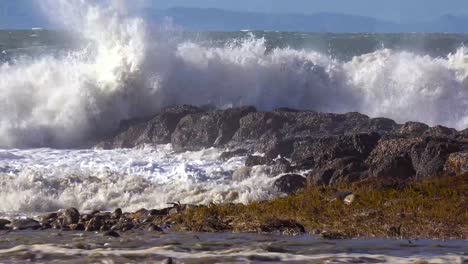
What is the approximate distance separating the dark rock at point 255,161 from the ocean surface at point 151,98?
56 centimetres

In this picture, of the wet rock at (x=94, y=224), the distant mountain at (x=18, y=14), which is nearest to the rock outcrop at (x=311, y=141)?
the wet rock at (x=94, y=224)

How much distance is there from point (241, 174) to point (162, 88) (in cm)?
1161

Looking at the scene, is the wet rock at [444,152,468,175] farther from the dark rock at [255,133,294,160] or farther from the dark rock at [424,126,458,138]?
the dark rock at [255,133,294,160]

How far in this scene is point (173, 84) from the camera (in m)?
32.6

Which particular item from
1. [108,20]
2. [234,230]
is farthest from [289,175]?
[108,20]

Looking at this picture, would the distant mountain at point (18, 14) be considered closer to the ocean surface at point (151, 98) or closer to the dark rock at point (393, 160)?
the ocean surface at point (151, 98)

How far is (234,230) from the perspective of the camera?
1380 centimetres

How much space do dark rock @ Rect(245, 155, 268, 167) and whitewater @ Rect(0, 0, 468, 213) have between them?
684 mm

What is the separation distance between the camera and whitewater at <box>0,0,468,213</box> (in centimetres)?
2641

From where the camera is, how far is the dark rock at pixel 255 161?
21.9 meters

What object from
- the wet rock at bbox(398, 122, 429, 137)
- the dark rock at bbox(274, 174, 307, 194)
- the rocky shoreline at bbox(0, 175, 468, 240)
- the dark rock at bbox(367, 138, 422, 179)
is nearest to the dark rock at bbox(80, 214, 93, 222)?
the rocky shoreline at bbox(0, 175, 468, 240)

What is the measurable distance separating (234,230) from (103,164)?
10846 millimetres

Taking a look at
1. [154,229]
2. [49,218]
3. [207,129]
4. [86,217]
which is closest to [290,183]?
[86,217]

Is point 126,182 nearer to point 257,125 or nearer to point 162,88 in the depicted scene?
point 257,125
